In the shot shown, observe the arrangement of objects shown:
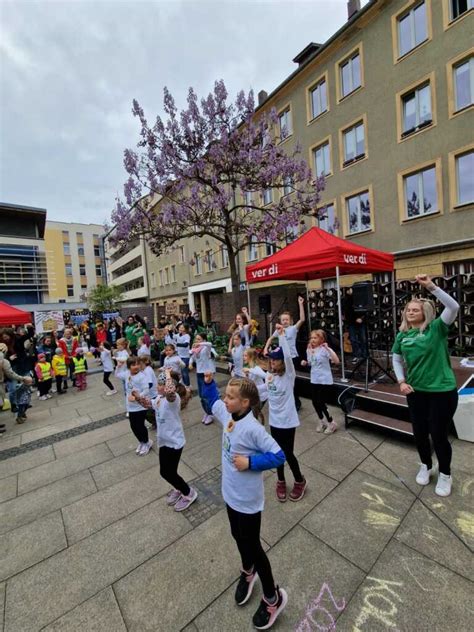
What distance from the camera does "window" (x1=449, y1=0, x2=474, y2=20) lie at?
1023 cm

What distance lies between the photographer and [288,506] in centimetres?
319

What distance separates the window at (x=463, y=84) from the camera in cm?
1034

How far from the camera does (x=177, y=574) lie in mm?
2494

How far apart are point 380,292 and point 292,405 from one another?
838cm

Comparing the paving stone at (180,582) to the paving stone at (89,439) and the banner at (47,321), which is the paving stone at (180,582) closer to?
the paving stone at (89,439)

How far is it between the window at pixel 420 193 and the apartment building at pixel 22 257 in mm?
42419

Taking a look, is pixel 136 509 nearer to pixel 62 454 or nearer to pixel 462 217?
pixel 62 454

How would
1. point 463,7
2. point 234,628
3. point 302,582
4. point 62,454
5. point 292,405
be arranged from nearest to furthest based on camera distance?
point 234,628
point 302,582
point 292,405
point 62,454
point 463,7

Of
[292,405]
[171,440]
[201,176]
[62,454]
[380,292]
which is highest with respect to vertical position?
[201,176]

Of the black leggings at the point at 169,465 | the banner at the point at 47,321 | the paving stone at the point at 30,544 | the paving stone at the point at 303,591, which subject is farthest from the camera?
the banner at the point at 47,321

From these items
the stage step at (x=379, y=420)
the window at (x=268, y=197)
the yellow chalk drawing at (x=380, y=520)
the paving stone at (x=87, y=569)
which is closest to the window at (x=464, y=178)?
the window at (x=268, y=197)

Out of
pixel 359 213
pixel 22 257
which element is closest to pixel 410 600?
pixel 359 213

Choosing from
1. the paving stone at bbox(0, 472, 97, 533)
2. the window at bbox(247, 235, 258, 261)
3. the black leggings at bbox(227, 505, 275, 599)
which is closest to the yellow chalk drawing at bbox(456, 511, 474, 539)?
the black leggings at bbox(227, 505, 275, 599)

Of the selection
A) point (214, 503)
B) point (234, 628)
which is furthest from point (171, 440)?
point (234, 628)
